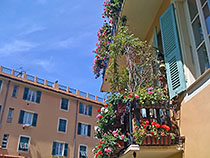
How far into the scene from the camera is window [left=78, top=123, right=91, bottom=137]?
85.0 ft

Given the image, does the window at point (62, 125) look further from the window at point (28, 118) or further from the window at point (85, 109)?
the window at point (28, 118)

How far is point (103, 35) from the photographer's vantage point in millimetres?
8250

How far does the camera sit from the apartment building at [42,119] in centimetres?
2118

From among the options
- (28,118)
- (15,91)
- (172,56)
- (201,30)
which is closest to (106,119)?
(172,56)

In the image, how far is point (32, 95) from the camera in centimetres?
2375

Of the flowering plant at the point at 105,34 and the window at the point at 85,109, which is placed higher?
the window at the point at 85,109

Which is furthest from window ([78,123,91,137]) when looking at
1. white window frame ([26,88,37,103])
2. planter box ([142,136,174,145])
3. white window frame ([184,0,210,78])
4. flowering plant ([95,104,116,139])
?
white window frame ([184,0,210,78])

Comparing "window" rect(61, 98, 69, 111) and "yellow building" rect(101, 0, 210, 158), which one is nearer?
"yellow building" rect(101, 0, 210, 158)

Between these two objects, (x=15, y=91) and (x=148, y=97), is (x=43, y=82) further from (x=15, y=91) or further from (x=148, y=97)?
(x=148, y=97)

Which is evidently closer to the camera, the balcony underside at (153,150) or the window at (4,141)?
the balcony underside at (153,150)

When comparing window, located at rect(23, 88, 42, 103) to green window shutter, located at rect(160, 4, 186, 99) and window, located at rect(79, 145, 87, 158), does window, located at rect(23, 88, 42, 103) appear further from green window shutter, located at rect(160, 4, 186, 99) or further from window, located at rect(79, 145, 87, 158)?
green window shutter, located at rect(160, 4, 186, 99)

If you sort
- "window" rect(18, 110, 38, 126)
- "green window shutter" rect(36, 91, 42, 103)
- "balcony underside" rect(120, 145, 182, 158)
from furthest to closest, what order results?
"green window shutter" rect(36, 91, 42, 103)
"window" rect(18, 110, 38, 126)
"balcony underside" rect(120, 145, 182, 158)

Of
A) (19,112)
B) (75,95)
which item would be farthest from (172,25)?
(75,95)

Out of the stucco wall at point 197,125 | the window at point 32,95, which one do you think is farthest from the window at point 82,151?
the stucco wall at point 197,125
